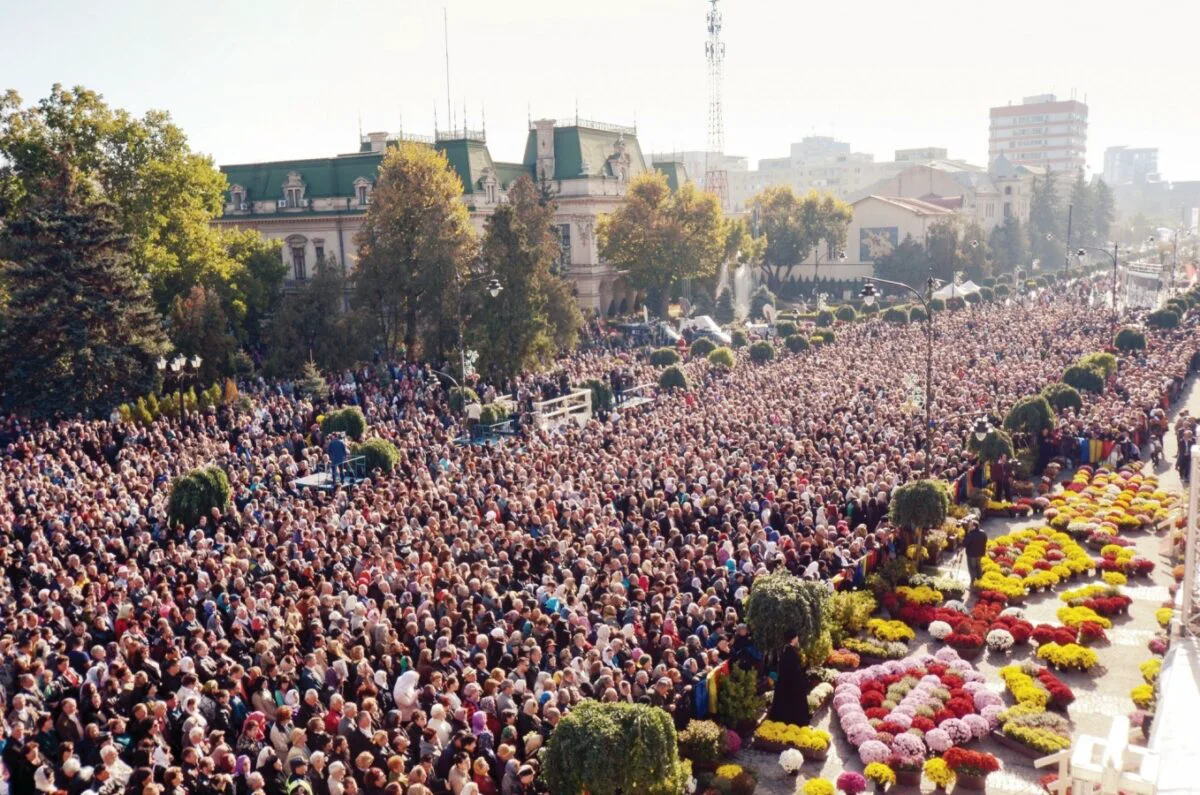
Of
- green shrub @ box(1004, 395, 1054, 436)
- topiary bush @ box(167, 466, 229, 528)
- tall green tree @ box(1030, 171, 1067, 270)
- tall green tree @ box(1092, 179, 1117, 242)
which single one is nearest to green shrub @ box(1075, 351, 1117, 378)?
green shrub @ box(1004, 395, 1054, 436)

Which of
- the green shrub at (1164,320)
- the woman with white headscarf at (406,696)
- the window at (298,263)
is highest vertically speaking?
the window at (298,263)

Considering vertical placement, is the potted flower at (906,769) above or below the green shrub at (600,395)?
below

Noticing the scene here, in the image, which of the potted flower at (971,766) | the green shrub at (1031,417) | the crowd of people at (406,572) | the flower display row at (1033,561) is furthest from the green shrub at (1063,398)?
the potted flower at (971,766)

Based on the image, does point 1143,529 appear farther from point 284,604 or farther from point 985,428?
point 284,604

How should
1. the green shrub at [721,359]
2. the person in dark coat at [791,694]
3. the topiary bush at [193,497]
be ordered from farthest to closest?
the green shrub at [721,359] → the topiary bush at [193,497] → the person in dark coat at [791,694]

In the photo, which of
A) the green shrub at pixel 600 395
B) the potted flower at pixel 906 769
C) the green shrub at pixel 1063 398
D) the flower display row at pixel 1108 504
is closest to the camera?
the potted flower at pixel 906 769

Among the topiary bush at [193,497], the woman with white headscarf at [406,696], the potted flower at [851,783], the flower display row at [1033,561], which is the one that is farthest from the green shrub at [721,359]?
the woman with white headscarf at [406,696]

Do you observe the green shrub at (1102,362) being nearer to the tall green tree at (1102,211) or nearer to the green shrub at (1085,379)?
the green shrub at (1085,379)

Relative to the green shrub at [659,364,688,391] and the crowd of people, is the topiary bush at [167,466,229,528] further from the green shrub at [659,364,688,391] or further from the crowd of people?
the green shrub at [659,364,688,391]

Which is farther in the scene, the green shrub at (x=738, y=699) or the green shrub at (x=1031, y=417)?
the green shrub at (x=1031, y=417)
